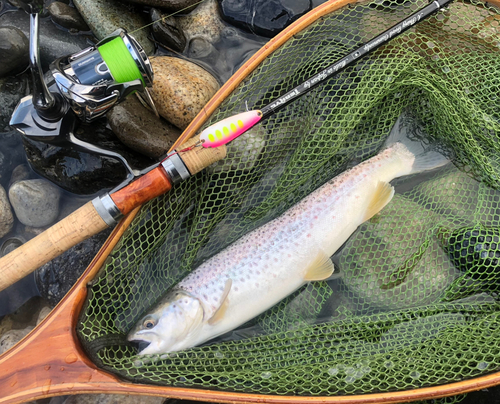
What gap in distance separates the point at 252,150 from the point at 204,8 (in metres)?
1.53

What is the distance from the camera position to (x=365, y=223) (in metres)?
2.82

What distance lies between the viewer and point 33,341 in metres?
2.05

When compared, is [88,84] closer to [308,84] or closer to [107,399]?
[308,84]

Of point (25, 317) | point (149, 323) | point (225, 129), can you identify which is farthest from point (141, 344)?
point (225, 129)

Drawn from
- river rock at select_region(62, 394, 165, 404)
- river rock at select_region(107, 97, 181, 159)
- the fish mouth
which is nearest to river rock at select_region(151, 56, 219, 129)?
river rock at select_region(107, 97, 181, 159)

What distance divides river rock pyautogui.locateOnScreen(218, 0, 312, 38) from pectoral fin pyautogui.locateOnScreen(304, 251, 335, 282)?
1969 millimetres

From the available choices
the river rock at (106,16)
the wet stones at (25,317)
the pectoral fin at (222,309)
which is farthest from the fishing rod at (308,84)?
the wet stones at (25,317)

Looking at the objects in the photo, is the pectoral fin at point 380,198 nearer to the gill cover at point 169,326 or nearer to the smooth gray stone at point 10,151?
the gill cover at point 169,326

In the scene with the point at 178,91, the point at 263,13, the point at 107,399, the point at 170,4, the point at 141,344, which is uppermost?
the point at 170,4

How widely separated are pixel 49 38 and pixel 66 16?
236 mm

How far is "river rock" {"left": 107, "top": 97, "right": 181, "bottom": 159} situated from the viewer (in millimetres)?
2826

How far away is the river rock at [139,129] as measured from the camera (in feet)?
9.27

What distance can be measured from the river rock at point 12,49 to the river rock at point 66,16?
336 millimetres

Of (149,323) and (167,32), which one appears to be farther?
(167,32)
